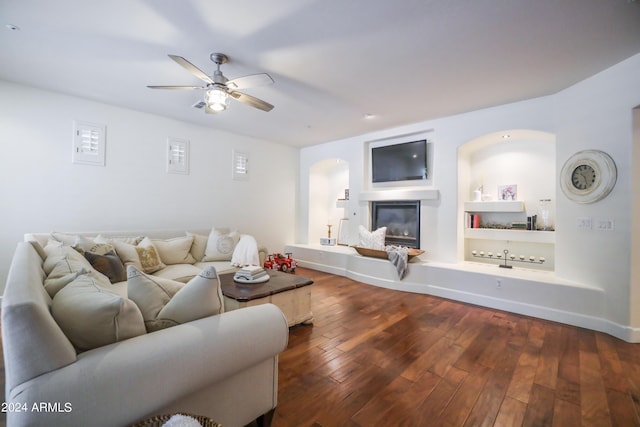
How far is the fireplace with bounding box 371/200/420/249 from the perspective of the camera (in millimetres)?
4621

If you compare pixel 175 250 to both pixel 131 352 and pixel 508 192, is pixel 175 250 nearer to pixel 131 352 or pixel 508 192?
pixel 131 352

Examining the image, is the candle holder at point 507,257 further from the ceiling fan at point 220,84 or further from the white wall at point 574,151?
the ceiling fan at point 220,84

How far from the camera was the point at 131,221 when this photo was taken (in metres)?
4.04

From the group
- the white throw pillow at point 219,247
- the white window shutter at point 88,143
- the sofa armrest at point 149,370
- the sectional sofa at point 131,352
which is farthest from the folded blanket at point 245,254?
the sofa armrest at point 149,370

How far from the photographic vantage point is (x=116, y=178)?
3914 millimetres

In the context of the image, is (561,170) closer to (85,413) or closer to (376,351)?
(376,351)

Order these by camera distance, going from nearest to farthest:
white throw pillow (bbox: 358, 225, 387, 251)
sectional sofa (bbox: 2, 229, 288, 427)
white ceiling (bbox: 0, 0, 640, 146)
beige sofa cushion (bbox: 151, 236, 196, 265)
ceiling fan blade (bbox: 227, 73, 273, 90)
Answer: sectional sofa (bbox: 2, 229, 288, 427) → white ceiling (bbox: 0, 0, 640, 146) → ceiling fan blade (bbox: 227, 73, 273, 90) → beige sofa cushion (bbox: 151, 236, 196, 265) → white throw pillow (bbox: 358, 225, 387, 251)

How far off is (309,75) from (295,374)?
287cm

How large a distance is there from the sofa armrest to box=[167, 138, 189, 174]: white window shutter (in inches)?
154

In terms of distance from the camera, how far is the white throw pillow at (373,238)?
15.0 ft

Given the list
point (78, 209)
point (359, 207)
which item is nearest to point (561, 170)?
point (359, 207)

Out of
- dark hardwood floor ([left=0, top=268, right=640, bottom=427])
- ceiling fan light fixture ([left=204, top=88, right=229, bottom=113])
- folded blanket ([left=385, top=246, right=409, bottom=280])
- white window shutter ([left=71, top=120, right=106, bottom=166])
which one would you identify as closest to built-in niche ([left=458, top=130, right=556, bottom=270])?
folded blanket ([left=385, top=246, right=409, bottom=280])

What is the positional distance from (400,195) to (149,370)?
4.25 m

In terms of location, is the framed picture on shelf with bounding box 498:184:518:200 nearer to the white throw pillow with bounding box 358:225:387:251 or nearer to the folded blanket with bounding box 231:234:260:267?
the white throw pillow with bounding box 358:225:387:251
